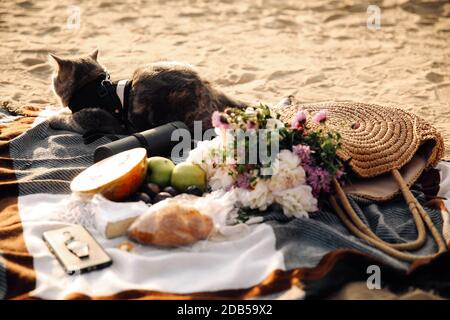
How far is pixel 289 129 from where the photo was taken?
2912mm

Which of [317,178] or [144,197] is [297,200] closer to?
[317,178]

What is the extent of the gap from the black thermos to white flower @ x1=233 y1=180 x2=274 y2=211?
0.87m

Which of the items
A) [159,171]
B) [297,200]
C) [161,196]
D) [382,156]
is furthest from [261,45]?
[297,200]

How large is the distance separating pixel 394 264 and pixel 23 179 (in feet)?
7.16

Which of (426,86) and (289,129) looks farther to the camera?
(426,86)

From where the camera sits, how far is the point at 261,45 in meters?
6.57

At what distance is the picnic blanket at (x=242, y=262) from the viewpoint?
2377mm

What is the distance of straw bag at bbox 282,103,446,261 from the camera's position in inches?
110

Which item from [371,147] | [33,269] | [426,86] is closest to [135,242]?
[33,269]

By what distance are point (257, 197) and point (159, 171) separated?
2.14ft

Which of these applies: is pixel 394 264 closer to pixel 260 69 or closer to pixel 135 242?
pixel 135 242

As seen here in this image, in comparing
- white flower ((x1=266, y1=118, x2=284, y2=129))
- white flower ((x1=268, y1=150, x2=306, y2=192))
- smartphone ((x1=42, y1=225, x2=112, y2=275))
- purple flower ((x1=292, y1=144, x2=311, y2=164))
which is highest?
white flower ((x1=266, y1=118, x2=284, y2=129))

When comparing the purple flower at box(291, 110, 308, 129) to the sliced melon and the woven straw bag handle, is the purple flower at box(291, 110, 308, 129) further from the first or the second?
the sliced melon

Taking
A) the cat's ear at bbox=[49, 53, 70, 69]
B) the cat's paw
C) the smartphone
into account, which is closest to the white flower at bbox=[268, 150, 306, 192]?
the smartphone
